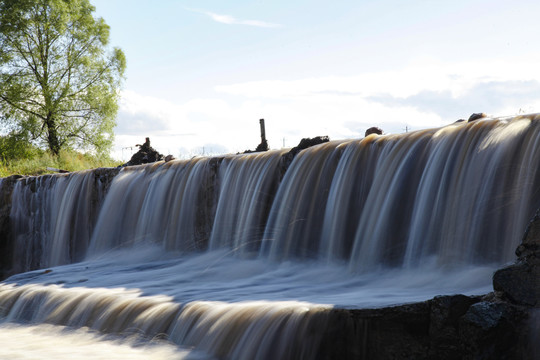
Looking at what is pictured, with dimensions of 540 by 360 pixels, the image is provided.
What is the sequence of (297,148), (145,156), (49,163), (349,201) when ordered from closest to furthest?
(349,201)
(297,148)
(145,156)
(49,163)

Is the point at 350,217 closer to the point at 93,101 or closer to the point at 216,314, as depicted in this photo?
the point at 216,314

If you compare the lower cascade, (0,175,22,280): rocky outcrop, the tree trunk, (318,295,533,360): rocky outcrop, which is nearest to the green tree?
the tree trunk

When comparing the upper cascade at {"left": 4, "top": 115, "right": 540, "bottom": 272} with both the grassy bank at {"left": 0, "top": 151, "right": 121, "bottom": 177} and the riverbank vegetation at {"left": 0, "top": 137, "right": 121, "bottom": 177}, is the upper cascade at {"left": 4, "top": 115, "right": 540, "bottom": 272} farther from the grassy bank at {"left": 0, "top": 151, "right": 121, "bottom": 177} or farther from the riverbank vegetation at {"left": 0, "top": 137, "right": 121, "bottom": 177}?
the riverbank vegetation at {"left": 0, "top": 137, "right": 121, "bottom": 177}

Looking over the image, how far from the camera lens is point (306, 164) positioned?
31.1ft

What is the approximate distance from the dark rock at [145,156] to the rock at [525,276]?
39.7 feet

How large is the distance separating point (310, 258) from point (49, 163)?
17762 millimetres

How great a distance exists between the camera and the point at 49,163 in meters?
24.3

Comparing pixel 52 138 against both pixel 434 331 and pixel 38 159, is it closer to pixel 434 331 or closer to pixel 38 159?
pixel 38 159

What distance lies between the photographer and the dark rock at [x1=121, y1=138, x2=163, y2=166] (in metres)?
15.8

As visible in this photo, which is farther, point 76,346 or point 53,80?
point 53,80

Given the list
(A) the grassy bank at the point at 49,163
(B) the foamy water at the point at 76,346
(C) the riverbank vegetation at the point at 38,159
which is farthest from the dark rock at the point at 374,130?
(C) the riverbank vegetation at the point at 38,159

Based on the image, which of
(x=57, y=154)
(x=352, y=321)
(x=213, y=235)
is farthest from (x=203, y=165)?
(x=57, y=154)

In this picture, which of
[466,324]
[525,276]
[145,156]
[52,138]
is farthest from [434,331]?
[52,138]

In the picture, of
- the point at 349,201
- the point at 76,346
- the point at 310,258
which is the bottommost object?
the point at 76,346
